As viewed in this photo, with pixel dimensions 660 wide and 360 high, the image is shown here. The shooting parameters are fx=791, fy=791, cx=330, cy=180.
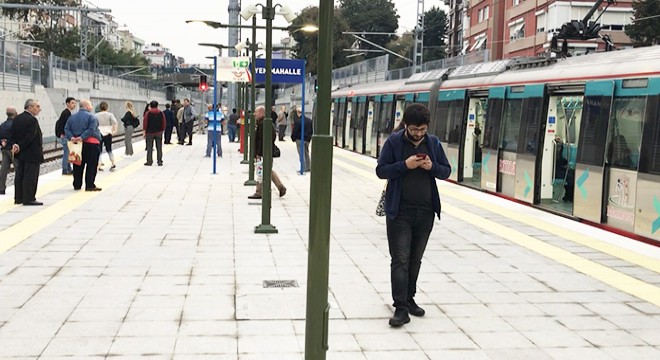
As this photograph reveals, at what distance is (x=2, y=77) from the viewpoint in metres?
29.0

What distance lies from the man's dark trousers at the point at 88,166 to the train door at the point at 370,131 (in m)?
14.2

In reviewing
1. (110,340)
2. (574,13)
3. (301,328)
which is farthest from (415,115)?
(574,13)

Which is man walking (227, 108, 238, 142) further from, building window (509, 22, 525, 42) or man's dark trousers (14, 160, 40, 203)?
building window (509, 22, 525, 42)

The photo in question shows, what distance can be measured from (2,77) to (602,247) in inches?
991

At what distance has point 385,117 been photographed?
26125mm

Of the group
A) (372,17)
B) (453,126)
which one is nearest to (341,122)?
(453,126)

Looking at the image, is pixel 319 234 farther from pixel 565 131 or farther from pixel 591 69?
pixel 565 131

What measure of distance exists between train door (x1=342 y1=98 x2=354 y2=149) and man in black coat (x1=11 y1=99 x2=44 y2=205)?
65.6ft

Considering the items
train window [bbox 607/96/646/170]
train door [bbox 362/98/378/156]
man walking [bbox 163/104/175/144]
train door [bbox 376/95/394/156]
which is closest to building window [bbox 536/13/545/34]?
train door [bbox 362/98/378/156]

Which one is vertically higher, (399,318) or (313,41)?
(313,41)

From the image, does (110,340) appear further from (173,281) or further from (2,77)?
(2,77)

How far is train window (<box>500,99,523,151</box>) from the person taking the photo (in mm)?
14320

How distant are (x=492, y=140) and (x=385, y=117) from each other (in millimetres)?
10803

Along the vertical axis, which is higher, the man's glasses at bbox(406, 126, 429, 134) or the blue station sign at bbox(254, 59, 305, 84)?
the blue station sign at bbox(254, 59, 305, 84)
